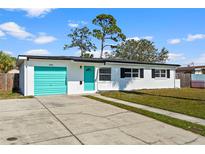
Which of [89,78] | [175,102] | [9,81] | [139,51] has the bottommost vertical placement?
[175,102]

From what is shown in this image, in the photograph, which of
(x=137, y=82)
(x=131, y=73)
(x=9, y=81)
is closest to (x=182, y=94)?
(x=137, y=82)

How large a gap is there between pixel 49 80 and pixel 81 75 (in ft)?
8.40

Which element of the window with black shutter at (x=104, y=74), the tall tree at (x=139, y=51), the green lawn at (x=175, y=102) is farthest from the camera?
the tall tree at (x=139, y=51)

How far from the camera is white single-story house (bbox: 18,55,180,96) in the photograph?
13281mm

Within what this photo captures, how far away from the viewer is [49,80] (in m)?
13.7

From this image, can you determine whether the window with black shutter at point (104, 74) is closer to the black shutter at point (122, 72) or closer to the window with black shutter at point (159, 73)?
the black shutter at point (122, 72)

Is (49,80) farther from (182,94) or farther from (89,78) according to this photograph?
(182,94)

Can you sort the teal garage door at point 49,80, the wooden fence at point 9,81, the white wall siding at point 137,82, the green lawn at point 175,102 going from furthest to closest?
the wooden fence at point 9,81
the white wall siding at point 137,82
the teal garage door at point 49,80
the green lawn at point 175,102

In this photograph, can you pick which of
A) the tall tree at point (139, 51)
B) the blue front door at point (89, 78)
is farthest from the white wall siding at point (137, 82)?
the tall tree at point (139, 51)

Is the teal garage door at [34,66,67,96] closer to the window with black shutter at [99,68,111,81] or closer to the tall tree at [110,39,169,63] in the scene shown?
the window with black shutter at [99,68,111,81]

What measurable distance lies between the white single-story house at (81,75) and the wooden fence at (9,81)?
140 centimetres

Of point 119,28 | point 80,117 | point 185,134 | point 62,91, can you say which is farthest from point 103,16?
point 185,134

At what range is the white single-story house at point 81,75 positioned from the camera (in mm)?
13281

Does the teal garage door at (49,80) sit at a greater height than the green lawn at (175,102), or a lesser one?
greater
